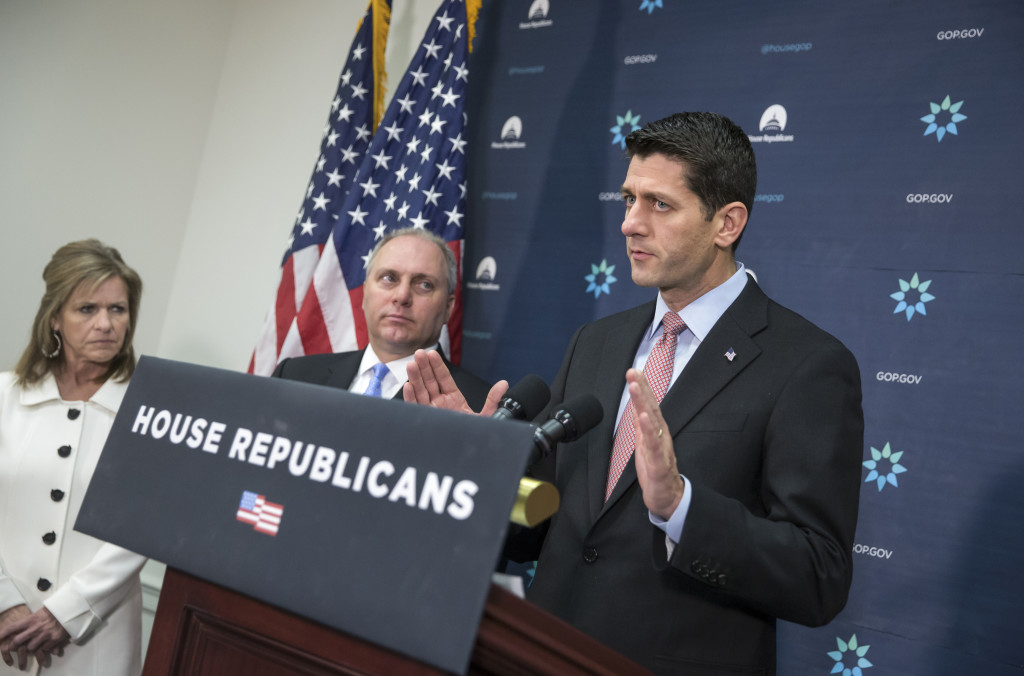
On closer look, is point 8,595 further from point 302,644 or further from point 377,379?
point 302,644

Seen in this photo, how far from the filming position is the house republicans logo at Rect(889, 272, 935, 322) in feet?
7.89

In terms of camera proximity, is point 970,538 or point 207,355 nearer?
point 970,538

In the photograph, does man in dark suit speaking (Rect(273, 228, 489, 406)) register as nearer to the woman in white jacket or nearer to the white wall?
the woman in white jacket

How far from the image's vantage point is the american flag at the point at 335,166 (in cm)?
340

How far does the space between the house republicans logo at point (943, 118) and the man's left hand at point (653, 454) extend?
5.73ft

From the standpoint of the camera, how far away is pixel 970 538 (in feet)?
7.34

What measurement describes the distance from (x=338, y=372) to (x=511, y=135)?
1.25 m

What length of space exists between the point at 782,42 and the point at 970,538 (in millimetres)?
1667

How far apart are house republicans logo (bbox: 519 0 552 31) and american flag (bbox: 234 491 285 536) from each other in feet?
9.19

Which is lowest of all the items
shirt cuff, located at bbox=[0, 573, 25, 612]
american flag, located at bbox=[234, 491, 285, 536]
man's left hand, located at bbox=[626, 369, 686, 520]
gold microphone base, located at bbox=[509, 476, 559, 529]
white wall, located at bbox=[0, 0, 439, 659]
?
shirt cuff, located at bbox=[0, 573, 25, 612]

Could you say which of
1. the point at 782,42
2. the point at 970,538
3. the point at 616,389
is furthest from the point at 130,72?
the point at 970,538

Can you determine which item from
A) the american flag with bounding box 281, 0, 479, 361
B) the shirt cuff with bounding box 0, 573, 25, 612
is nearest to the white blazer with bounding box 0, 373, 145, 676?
the shirt cuff with bounding box 0, 573, 25, 612

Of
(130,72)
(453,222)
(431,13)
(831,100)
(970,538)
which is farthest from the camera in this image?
(130,72)

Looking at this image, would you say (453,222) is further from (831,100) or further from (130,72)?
(130,72)
